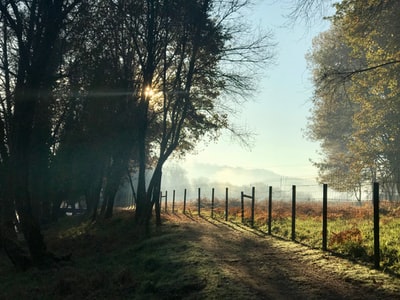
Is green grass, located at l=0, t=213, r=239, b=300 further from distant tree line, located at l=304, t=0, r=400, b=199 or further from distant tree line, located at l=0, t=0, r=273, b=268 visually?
distant tree line, located at l=304, t=0, r=400, b=199

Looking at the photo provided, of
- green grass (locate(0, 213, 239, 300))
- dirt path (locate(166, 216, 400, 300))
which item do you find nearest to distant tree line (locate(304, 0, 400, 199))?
dirt path (locate(166, 216, 400, 300))

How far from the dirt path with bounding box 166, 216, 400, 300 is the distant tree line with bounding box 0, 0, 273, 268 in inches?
224

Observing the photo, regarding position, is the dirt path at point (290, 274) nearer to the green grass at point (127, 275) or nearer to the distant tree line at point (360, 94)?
the green grass at point (127, 275)

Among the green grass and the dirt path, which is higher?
the dirt path

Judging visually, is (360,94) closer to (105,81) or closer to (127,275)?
(105,81)

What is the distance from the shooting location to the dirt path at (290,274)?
604 centimetres

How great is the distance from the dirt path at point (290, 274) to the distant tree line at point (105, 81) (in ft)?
18.7

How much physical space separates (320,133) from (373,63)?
86.1 feet

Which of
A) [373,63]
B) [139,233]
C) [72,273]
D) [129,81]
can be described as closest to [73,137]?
[129,81]

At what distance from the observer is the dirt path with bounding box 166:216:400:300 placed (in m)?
6.04

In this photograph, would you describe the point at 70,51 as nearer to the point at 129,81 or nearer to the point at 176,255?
the point at 129,81

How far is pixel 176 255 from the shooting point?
32.2ft

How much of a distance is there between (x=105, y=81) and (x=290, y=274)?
14.8m

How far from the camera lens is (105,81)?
19.4 metres
